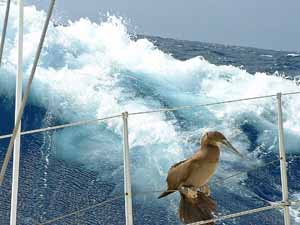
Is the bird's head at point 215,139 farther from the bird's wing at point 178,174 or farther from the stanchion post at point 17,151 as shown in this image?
the stanchion post at point 17,151

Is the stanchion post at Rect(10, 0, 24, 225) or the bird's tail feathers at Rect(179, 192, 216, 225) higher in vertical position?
the stanchion post at Rect(10, 0, 24, 225)

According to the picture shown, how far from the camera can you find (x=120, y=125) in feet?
52.2

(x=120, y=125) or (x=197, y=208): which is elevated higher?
(x=120, y=125)

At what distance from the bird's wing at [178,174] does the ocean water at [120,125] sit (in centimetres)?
677

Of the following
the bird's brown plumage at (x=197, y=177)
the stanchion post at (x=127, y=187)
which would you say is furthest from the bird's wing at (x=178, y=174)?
the stanchion post at (x=127, y=187)

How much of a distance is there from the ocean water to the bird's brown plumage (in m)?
6.77

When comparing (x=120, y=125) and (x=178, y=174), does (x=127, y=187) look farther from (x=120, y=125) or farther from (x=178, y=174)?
(x=120, y=125)

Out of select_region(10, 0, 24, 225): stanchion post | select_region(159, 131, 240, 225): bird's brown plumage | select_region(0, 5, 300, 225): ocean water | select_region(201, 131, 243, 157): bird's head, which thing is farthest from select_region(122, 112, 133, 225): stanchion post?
select_region(0, 5, 300, 225): ocean water

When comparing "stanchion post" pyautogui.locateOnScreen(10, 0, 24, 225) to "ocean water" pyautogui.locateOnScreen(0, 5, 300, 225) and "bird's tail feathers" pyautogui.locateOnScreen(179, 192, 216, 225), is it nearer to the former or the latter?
"bird's tail feathers" pyautogui.locateOnScreen(179, 192, 216, 225)

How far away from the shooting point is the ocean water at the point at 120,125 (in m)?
11.5

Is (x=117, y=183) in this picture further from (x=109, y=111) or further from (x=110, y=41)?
(x=110, y=41)

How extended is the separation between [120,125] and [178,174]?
13109 millimetres

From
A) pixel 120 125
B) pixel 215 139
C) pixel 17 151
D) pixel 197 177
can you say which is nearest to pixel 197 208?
pixel 197 177

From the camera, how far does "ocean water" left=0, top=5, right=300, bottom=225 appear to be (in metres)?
11.5
